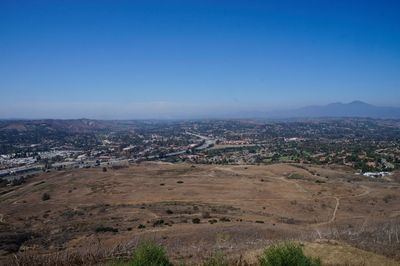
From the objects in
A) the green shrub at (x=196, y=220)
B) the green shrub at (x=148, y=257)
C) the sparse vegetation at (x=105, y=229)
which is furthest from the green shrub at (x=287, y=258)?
the green shrub at (x=196, y=220)

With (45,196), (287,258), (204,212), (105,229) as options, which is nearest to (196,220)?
(204,212)

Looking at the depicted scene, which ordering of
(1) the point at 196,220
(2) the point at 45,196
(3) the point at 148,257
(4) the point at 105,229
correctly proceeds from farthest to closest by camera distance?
1. (2) the point at 45,196
2. (1) the point at 196,220
3. (4) the point at 105,229
4. (3) the point at 148,257

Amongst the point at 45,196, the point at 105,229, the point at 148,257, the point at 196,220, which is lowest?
the point at 45,196

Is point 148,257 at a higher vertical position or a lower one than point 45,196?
higher

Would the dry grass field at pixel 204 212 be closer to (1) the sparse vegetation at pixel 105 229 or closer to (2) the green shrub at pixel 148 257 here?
(1) the sparse vegetation at pixel 105 229

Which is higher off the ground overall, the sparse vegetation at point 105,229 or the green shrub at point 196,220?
the sparse vegetation at point 105,229

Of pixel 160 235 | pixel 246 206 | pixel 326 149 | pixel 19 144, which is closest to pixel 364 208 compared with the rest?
pixel 246 206

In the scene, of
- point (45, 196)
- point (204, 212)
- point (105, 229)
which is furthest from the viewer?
point (45, 196)

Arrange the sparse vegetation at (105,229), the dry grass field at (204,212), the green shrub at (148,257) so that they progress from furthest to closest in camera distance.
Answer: the sparse vegetation at (105,229), the dry grass field at (204,212), the green shrub at (148,257)

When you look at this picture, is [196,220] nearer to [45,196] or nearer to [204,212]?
[204,212]

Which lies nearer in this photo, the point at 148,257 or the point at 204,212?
the point at 148,257

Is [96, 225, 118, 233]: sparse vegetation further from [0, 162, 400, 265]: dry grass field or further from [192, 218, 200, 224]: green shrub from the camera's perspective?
[192, 218, 200, 224]: green shrub
